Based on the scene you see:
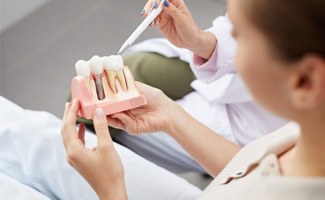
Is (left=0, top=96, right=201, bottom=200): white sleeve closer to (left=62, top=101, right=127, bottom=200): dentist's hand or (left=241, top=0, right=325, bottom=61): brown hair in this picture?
(left=62, top=101, right=127, bottom=200): dentist's hand

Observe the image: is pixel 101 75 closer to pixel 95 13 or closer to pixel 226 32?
pixel 226 32

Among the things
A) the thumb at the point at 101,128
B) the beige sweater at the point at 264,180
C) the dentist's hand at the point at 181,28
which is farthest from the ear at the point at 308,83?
the dentist's hand at the point at 181,28

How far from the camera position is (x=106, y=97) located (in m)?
0.80

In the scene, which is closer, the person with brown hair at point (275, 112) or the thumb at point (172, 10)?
the person with brown hair at point (275, 112)

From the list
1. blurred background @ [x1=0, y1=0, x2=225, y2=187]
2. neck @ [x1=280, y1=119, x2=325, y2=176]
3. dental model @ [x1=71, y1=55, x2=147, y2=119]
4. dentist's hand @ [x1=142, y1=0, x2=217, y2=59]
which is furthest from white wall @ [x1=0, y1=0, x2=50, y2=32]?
neck @ [x1=280, y1=119, x2=325, y2=176]

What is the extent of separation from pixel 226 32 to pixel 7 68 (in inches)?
37.4

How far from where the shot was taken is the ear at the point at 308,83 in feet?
1.37

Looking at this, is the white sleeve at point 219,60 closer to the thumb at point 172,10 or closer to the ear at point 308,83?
the thumb at point 172,10

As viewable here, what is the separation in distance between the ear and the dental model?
390mm

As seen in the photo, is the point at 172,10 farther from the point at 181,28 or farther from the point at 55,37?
the point at 55,37

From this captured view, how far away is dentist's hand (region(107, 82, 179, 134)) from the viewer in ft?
2.68

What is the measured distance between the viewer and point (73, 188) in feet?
3.16

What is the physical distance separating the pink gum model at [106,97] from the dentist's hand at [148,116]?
0.02 meters

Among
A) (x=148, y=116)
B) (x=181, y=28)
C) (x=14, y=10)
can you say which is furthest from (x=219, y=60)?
(x=14, y=10)
